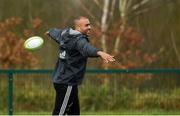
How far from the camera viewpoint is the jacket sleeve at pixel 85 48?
25.3ft

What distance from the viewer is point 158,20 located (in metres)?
18.6

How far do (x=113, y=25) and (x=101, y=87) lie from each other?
5.06m

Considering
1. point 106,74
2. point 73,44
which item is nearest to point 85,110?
point 106,74

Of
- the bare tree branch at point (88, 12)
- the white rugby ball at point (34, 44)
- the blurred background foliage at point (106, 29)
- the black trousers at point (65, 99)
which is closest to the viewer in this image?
the black trousers at point (65, 99)

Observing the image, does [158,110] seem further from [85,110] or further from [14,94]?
[14,94]

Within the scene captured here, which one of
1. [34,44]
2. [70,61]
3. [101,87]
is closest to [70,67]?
[70,61]

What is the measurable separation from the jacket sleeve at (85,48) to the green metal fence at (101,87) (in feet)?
14.4

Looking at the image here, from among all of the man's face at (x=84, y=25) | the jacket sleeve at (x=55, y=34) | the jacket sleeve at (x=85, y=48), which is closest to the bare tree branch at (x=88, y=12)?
the jacket sleeve at (x=55, y=34)

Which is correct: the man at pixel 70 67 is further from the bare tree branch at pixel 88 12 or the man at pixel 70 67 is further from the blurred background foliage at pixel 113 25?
the bare tree branch at pixel 88 12

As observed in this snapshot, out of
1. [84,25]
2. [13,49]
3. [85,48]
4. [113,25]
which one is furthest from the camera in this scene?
[113,25]

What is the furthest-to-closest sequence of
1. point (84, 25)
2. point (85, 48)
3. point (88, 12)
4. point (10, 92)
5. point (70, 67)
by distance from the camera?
point (88, 12) → point (10, 92) → point (70, 67) → point (84, 25) → point (85, 48)

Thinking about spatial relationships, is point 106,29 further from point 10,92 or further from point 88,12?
point 10,92

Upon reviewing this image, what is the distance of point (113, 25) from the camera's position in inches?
714

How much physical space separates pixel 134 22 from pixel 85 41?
10455 mm
